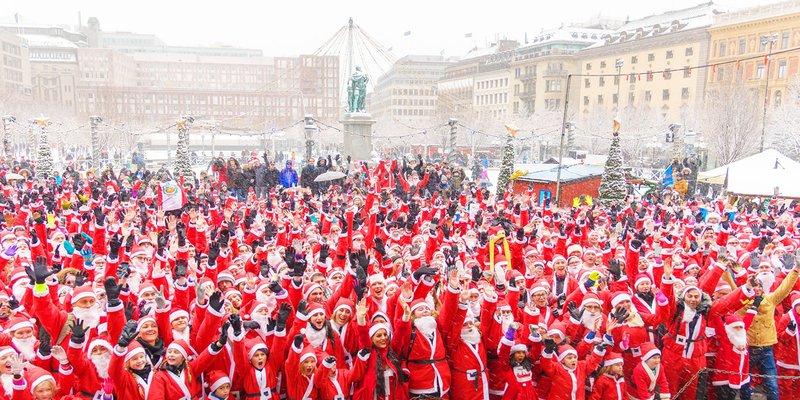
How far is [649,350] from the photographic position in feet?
15.4

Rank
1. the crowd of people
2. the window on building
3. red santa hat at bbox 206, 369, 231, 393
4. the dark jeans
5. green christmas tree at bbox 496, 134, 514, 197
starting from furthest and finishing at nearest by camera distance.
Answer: the window on building < green christmas tree at bbox 496, 134, 514, 197 < the dark jeans < the crowd of people < red santa hat at bbox 206, 369, 231, 393

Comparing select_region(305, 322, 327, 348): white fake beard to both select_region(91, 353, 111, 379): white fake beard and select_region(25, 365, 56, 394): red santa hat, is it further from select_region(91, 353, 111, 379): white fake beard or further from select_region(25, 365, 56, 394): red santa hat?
select_region(25, 365, 56, 394): red santa hat

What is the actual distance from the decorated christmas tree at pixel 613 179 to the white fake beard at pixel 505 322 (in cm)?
1422

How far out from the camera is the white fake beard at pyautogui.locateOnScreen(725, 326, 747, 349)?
5199mm

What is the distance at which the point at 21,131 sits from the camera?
4547cm

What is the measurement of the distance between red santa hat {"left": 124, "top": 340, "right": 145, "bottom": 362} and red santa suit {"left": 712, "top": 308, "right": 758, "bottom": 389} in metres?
5.40

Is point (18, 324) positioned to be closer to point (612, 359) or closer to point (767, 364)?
point (612, 359)

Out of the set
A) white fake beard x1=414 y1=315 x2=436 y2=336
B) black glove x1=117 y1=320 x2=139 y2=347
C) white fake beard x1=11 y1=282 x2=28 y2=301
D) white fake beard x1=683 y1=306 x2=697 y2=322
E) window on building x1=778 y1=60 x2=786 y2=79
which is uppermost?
window on building x1=778 y1=60 x2=786 y2=79

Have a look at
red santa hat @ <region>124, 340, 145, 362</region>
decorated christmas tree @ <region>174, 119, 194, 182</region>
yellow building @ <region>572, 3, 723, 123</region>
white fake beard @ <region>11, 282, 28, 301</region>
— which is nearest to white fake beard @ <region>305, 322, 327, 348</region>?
red santa hat @ <region>124, 340, 145, 362</region>

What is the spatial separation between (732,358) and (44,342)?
252 inches

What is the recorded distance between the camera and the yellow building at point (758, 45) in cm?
4350

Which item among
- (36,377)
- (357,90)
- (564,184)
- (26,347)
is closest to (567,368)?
(36,377)

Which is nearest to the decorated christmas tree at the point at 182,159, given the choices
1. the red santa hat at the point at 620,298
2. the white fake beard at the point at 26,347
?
the white fake beard at the point at 26,347

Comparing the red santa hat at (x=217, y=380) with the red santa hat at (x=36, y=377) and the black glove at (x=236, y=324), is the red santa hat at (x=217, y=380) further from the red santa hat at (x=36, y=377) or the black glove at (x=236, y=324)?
the red santa hat at (x=36, y=377)
